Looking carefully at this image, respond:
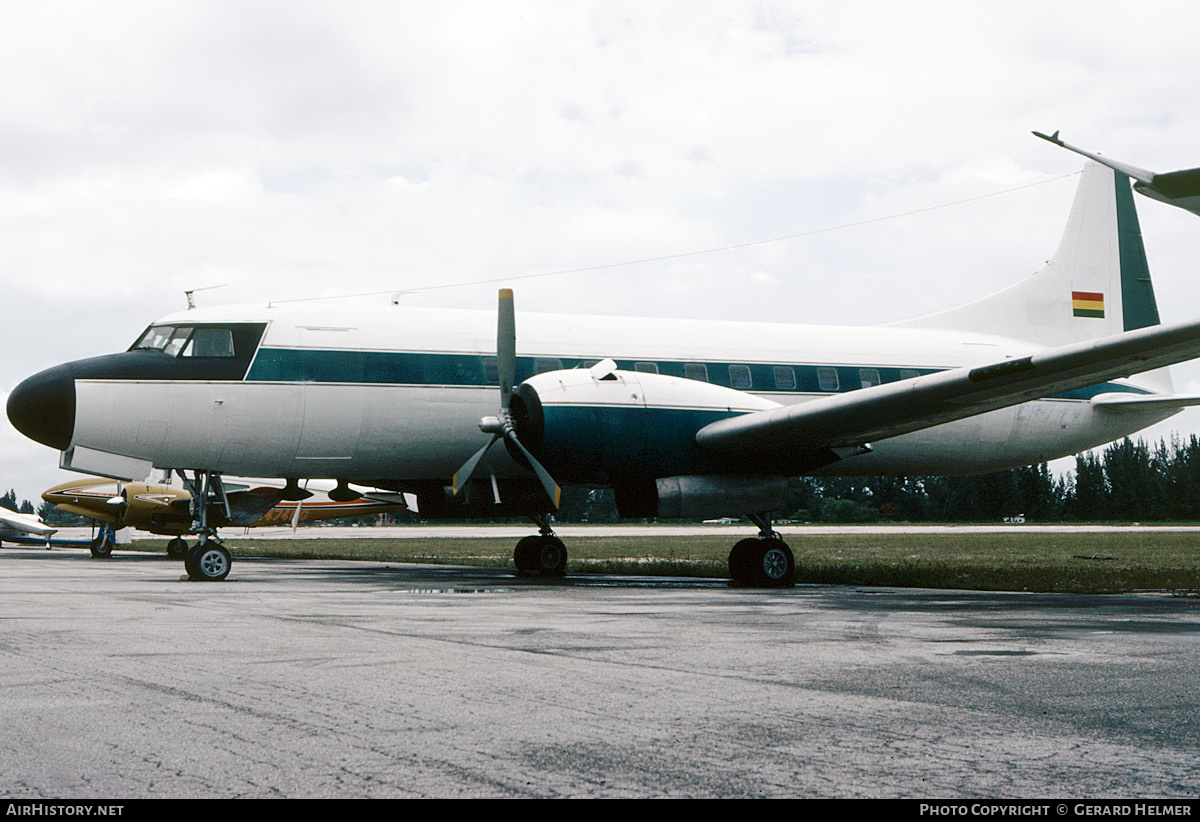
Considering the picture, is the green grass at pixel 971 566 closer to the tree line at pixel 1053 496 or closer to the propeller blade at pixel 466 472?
the propeller blade at pixel 466 472

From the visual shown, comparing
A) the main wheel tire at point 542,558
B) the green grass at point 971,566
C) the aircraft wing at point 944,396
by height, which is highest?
the aircraft wing at point 944,396

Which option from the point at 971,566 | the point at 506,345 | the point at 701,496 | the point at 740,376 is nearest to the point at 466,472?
the point at 506,345

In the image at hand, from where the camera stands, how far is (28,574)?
22.3 meters

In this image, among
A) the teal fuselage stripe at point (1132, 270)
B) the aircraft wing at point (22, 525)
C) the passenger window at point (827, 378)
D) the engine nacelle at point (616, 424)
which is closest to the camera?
the engine nacelle at point (616, 424)

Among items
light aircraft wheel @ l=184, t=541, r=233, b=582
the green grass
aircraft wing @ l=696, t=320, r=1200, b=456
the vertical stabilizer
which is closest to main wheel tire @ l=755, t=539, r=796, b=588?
the green grass

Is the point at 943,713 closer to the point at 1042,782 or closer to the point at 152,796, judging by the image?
the point at 1042,782

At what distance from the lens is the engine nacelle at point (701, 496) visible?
16.6 metres

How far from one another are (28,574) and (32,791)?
20.6 m

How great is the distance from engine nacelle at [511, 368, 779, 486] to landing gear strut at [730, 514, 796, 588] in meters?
1.30

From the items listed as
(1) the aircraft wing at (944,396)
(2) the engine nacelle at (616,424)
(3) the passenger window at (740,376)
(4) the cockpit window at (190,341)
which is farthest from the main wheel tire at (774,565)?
(4) the cockpit window at (190,341)

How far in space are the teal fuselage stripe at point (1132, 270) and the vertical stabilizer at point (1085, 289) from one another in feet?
0.07

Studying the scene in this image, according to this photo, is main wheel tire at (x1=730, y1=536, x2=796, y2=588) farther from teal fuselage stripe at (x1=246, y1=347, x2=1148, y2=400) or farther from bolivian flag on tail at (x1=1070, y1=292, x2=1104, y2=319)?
bolivian flag on tail at (x1=1070, y1=292, x2=1104, y2=319)

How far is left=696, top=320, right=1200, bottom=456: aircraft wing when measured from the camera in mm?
13828

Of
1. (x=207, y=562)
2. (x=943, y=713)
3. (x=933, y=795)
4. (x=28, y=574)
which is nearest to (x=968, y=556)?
(x=207, y=562)
